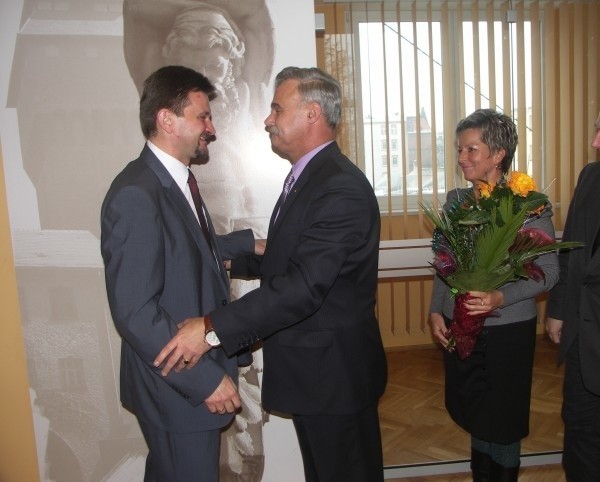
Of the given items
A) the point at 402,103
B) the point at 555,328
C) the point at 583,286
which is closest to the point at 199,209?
the point at 583,286

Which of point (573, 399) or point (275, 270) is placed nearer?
point (275, 270)

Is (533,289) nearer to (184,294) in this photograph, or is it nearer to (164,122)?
(184,294)

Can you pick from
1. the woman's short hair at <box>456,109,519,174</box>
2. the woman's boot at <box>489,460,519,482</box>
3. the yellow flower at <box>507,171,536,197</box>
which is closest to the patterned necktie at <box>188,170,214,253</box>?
the yellow flower at <box>507,171,536,197</box>

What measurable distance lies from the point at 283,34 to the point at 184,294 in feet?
4.22

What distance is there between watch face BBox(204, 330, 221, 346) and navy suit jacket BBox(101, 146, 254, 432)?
0.25 ft

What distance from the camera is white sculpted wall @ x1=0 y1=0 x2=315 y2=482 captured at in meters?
2.24

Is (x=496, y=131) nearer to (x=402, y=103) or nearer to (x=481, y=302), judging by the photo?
(x=481, y=302)

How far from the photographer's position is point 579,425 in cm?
207

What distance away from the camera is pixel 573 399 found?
2.08 m

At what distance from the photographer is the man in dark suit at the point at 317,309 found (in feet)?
5.33

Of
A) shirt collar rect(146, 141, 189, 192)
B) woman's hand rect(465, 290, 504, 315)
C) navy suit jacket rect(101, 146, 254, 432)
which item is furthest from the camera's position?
woman's hand rect(465, 290, 504, 315)

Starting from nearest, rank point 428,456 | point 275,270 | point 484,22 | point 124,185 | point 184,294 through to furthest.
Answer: point 124,185
point 184,294
point 275,270
point 428,456
point 484,22

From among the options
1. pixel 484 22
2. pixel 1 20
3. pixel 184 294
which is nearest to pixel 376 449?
pixel 184 294

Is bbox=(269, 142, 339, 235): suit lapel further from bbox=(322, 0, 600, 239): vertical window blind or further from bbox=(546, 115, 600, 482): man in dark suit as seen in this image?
bbox=(322, 0, 600, 239): vertical window blind
